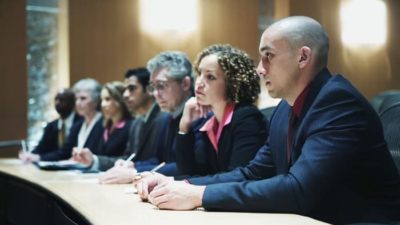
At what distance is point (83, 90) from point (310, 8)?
2.32 meters

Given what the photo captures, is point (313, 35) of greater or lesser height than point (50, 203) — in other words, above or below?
above

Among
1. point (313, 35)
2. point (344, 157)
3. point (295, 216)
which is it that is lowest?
point (295, 216)

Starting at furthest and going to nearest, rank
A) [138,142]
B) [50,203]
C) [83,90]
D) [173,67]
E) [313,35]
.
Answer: [83,90]
[138,142]
[173,67]
[50,203]
[313,35]

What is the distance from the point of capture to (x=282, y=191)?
161 centimetres

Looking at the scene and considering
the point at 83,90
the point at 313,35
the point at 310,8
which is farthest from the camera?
the point at 310,8

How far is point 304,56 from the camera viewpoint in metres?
1.80

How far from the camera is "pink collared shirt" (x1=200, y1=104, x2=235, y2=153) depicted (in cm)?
254

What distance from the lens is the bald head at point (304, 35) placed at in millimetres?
1792

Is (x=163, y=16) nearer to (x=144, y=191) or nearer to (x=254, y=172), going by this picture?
(x=254, y=172)

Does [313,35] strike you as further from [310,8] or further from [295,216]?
[310,8]

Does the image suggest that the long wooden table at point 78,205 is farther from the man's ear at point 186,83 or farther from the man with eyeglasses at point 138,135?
the man's ear at point 186,83

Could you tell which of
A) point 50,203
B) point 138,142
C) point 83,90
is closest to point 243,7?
point 83,90

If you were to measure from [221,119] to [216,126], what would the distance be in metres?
0.06

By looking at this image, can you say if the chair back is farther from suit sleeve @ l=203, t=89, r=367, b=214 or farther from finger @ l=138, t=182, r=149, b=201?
finger @ l=138, t=182, r=149, b=201
